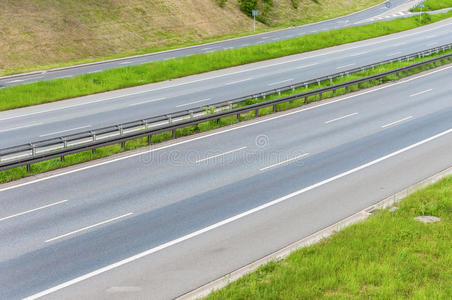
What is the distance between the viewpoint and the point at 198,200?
15.4 meters

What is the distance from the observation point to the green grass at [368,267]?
9.77 m

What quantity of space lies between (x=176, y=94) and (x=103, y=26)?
27509mm

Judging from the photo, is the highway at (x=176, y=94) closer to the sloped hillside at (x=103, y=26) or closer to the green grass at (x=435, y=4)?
the sloped hillside at (x=103, y=26)

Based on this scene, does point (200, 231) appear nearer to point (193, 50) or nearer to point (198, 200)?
point (198, 200)

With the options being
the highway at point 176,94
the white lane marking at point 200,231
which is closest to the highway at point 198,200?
the white lane marking at point 200,231

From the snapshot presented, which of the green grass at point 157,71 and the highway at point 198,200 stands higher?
the highway at point 198,200

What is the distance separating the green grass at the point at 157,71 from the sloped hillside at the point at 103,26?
10.9 metres

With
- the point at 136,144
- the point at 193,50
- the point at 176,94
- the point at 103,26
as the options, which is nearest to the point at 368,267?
the point at 136,144

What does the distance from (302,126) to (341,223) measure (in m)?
10.9

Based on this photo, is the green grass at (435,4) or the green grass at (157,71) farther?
the green grass at (435,4)

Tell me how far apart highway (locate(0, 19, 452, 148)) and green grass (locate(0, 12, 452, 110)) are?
1.05 m

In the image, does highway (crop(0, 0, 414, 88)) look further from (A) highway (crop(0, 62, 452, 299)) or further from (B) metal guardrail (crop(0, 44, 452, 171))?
(A) highway (crop(0, 62, 452, 299))

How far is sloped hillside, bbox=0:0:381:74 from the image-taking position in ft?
156

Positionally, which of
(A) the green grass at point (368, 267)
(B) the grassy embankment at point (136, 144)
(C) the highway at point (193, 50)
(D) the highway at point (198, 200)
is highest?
(A) the green grass at point (368, 267)
